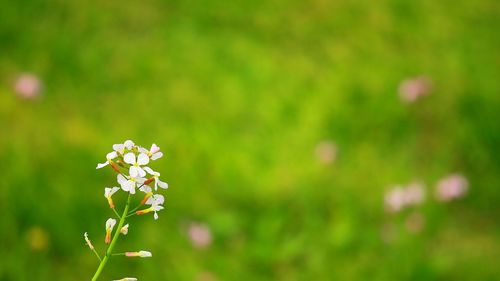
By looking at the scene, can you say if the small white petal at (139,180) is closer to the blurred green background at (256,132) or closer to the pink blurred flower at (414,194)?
the blurred green background at (256,132)

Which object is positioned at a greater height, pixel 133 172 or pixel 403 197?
pixel 403 197

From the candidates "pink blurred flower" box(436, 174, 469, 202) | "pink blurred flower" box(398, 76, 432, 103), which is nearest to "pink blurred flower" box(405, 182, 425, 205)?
"pink blurred flower" box(436, 174, 469, 202)

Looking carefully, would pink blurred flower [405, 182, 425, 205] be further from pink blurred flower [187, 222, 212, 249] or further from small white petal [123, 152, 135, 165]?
small white petal [123, 152, 135, 165]

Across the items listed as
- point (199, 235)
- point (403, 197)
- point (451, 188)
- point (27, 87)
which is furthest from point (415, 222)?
point (27, 87)

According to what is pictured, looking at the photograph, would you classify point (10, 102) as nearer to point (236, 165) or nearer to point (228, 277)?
point (236, 165)

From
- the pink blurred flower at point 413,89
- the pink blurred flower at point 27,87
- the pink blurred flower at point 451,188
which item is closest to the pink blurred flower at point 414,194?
the pink blurred flower at point 451,188

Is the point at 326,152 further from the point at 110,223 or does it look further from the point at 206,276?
the point at 110,223
